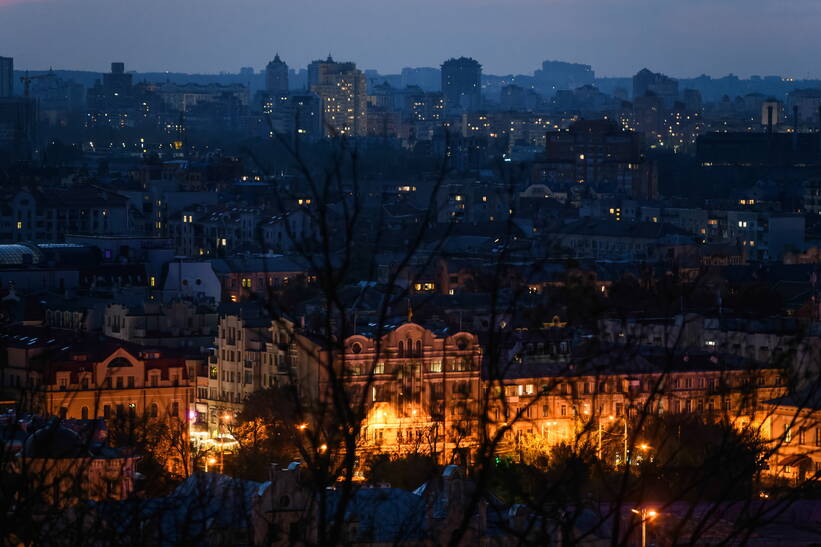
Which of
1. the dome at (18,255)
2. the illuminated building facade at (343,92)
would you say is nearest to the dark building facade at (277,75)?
the illuminated building facade at (343,92)

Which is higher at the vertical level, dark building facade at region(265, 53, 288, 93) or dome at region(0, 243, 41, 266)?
dark building facade at region(265, 53, 288, 93)

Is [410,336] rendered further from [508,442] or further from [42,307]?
[42,307]

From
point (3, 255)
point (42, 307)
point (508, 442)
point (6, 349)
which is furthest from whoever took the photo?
point (3, 255)

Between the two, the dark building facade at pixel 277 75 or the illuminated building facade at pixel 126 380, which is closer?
the illuminated building facade at pixel 126 380

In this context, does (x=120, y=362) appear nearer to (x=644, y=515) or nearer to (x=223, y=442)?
(x=223, y=442)

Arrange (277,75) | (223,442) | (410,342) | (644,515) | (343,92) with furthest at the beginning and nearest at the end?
(277,75) → (343,92) → (410,342) → (223,442) → (644,515)

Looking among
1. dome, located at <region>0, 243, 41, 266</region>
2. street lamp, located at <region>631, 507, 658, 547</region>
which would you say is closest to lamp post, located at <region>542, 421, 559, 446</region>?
street lamp, located at <region>631, 507, 658, 547</region>

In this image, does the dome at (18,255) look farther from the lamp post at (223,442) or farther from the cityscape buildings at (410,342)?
the lamp post at (223,442)

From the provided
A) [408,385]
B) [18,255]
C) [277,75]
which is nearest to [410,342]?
[408,385]

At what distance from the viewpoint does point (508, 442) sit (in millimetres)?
13781

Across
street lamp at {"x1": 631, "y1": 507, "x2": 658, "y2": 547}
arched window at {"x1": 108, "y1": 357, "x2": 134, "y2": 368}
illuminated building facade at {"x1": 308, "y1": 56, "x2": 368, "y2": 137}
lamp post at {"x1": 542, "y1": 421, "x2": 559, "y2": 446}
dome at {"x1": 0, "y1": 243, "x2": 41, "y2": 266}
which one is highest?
illuminated building facade at {"x1": 308, "y1": 56, "x2": 368, "y2": 137}

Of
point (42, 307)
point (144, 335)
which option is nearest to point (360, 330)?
point (144, 335)

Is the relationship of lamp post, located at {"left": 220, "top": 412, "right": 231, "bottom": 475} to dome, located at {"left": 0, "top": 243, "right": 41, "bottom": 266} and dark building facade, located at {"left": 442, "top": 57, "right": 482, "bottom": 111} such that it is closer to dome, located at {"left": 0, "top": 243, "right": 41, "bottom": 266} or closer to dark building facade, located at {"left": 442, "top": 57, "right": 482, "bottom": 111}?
dome, located at {"left": 0, "top": 243, "right": 41, "bottom": 266}

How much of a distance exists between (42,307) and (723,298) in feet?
24.2
